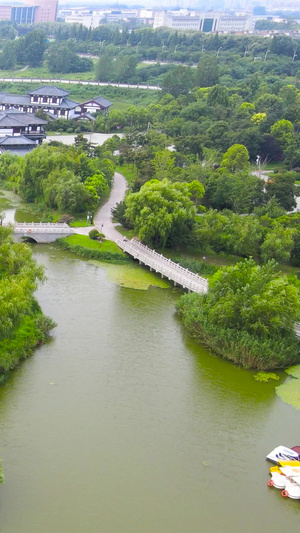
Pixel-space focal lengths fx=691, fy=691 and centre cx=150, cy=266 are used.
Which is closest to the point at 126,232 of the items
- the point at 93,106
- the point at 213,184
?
the point at 213,184

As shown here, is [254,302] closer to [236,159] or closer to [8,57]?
[236,159]

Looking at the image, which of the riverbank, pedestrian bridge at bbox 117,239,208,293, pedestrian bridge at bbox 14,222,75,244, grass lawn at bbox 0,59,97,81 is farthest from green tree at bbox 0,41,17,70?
pedestrian bridge at bbox 117,239,208,293

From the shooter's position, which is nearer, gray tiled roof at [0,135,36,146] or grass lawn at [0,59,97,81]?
gray tiled roof at [0,135,36,146]

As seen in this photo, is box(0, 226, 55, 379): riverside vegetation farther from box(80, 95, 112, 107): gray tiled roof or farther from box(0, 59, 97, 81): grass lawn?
box(0, 59, 97, 81): grass lawn

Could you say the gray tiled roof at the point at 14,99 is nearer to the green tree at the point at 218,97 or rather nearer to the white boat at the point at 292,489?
the green tree at the point at 218,97

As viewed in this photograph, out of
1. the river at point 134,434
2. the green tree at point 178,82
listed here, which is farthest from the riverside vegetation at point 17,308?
the green tree at point 178,82

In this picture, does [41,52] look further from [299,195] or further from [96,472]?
[96,472]
